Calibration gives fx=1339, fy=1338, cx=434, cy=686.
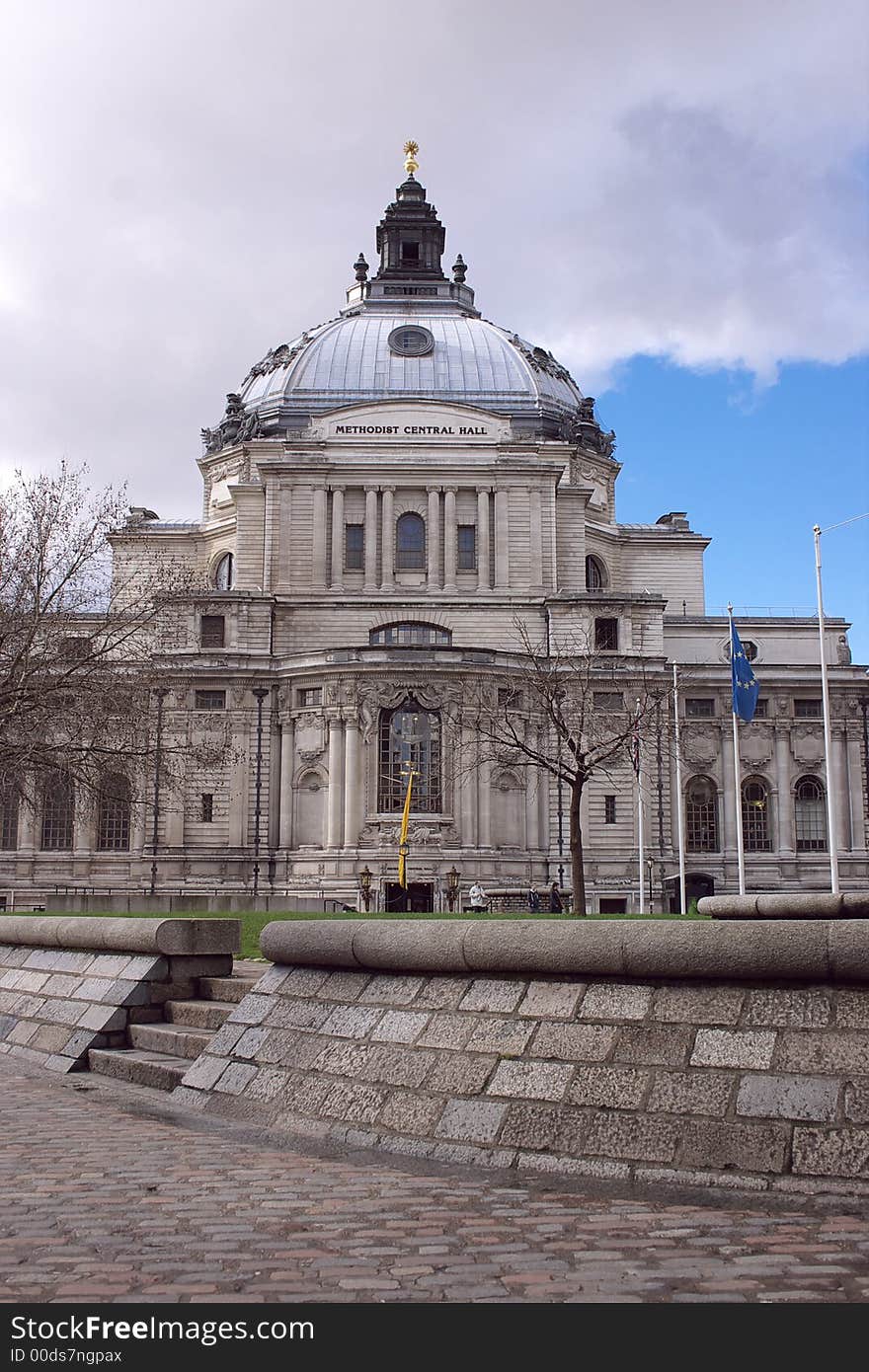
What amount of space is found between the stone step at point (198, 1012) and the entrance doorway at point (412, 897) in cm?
4487

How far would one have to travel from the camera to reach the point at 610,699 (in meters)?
69.0

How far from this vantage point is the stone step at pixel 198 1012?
1503cm

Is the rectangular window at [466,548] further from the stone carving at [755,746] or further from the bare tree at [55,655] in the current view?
the bare tree at [55,655]

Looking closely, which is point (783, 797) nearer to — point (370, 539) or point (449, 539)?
point (449, 539)

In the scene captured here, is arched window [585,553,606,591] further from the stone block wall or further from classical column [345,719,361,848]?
the stone block wall

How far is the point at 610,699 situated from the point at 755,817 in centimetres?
1113

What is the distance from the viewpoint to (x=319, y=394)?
8362 cm

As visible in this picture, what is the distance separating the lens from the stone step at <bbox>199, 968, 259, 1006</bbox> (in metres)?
15.7

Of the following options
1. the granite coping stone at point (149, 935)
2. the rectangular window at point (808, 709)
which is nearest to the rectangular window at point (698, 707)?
the rectangular window at point (808, 709)

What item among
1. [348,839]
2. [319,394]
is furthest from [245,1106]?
[319,394]

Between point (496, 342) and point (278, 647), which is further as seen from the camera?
point (496, 342)

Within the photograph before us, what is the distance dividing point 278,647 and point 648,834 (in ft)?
71.7

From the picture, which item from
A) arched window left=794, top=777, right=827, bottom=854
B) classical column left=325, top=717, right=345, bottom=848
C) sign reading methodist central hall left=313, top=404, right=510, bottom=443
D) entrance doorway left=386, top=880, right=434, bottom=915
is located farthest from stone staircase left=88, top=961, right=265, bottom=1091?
sign reading methodist central hall left=313, top=404, right=510, bottom=443
